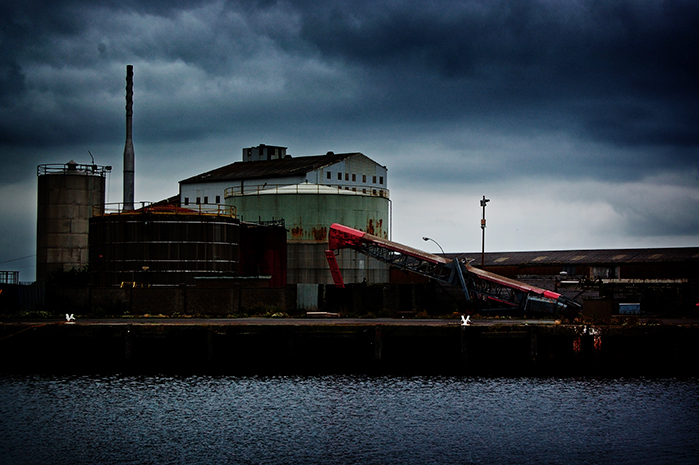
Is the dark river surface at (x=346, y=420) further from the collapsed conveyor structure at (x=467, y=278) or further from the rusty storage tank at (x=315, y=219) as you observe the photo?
the rusty storage tank at (x=315, y=219)

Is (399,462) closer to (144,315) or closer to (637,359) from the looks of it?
(637,359)

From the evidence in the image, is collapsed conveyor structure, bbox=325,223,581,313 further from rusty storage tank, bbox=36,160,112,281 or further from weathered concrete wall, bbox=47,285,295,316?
rusty storage tank, bbox=36,160,112,281

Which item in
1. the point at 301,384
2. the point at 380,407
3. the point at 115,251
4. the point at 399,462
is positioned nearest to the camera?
the point at 399,462

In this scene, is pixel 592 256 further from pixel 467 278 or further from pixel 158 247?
pixel 158 247

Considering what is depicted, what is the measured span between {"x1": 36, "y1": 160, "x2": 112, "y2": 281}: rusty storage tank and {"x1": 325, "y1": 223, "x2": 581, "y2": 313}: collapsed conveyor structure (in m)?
25.1

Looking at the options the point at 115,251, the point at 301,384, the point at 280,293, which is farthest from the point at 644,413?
the point at 115,251

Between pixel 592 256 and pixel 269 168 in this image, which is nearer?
pixel 592 256

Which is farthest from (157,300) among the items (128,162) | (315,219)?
(315,219)

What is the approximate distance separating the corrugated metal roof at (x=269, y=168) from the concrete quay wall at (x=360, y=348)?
57.0 metres

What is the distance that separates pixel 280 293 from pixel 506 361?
62.0 ft

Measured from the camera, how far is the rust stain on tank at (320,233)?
79375 millimetres

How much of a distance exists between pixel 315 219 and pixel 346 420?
4346 cm

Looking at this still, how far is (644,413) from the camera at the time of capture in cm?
3822

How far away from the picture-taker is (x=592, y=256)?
308ft
